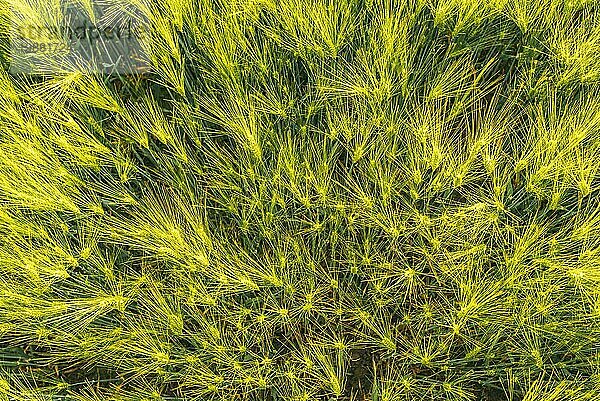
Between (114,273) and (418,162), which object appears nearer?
(418,162)

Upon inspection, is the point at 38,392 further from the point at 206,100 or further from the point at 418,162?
the point at 418,162

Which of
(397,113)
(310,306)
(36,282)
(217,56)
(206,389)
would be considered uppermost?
(217,56)

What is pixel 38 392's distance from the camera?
117 cm

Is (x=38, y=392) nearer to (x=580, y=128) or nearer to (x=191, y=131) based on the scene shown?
(x=191, y=131)

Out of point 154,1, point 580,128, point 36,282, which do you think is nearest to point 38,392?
point 36,282

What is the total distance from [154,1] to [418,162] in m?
0.59

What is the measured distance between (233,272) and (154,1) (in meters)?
0.54

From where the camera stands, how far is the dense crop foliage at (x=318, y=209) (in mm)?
1126

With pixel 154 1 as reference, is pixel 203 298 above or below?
below

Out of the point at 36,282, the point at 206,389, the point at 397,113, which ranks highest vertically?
the point at 397,113

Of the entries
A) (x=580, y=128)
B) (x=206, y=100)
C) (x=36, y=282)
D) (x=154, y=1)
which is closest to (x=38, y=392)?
(x=36, y=282)

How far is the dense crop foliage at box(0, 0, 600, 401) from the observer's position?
1126 millimetres

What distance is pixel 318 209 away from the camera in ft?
3.87

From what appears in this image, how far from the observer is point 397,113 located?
1.16 meters
